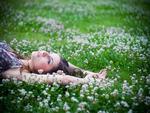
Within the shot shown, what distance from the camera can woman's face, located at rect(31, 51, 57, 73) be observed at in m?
12.0

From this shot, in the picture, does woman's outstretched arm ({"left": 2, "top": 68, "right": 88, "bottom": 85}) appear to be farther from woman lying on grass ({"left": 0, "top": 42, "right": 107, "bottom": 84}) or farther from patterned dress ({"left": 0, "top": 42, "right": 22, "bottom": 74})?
patterned dress ({"left": 0, "top": 42, "right": 22, "bottom": 74})

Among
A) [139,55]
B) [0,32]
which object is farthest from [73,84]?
[0,32]

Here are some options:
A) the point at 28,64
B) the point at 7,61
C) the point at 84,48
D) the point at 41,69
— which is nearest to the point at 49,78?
the point at 41,69

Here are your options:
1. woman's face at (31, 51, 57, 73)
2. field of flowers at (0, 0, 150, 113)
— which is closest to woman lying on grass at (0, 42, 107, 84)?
woman's face at (31, 51, 57, 73)

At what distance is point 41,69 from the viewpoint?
39.6 feet

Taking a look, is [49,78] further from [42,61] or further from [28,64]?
[28,64]

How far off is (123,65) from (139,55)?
0.95m

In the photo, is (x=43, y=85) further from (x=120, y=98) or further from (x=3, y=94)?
(x=120, y=98)

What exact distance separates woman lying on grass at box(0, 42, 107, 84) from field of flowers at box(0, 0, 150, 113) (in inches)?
8.6

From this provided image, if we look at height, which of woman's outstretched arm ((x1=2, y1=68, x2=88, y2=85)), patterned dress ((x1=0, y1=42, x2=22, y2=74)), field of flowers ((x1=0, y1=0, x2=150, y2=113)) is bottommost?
field of flowers ((x1=0, y1=0, x2=150, y2=113))

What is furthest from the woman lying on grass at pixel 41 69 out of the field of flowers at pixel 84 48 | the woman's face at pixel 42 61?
the field of flowers at pixel 84 48

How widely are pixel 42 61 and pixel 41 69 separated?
0.22m

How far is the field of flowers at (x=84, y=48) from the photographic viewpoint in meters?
10.6

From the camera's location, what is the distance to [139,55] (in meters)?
14.8
